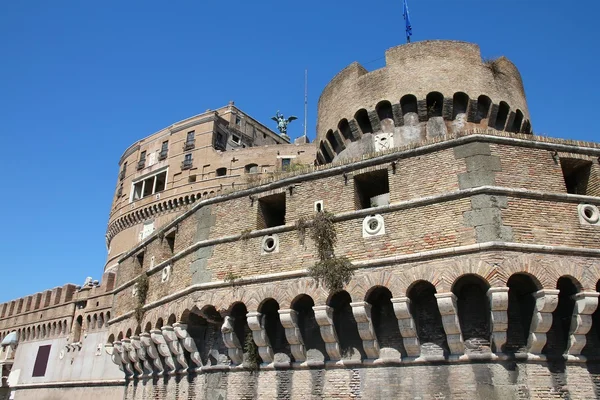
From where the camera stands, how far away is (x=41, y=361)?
2958 centimetres

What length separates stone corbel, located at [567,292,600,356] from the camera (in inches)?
376

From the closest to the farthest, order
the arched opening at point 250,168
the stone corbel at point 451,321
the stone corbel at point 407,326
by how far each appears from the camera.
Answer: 1. the stone corbel at point 451,321
2. the stone corbel at point 407,326
3. the arched opening at point 250,168

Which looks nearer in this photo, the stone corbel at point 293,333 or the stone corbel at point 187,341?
the stone corbel at point 293,333

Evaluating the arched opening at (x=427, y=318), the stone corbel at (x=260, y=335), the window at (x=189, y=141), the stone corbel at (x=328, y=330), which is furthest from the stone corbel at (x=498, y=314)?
the window at (x=189, y=141)

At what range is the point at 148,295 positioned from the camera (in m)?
15.6

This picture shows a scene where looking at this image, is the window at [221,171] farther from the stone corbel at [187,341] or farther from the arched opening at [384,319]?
the arched opening at [384,319]

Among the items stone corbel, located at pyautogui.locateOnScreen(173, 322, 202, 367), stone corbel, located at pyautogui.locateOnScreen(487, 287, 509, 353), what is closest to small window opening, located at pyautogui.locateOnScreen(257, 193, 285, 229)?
stone corbel, located at pyautogui.locateOnScreen(173, 322, 202, 367)

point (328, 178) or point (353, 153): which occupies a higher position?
point (353, 153)

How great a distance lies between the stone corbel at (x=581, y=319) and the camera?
9.55 metres

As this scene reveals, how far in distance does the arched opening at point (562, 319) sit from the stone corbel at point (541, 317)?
416 mm

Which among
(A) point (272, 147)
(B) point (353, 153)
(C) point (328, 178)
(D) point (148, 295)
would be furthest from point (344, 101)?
(A) point (272, 147)

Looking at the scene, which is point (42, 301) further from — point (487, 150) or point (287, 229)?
point (487, 150)

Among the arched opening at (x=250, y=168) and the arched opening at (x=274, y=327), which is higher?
the arched opening at (x=250, y=168)

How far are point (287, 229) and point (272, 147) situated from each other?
27.8 m
